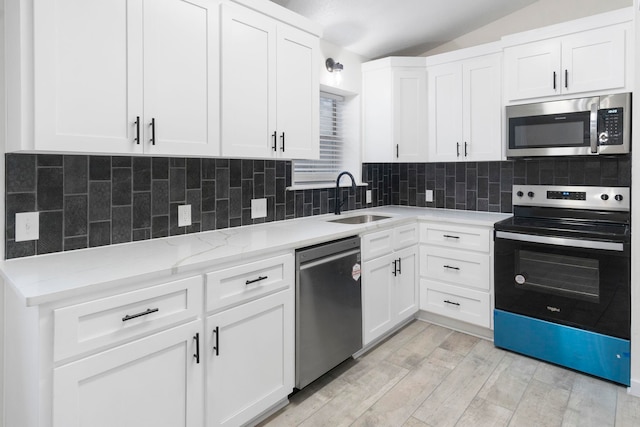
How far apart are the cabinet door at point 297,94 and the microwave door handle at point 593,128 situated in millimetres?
1809

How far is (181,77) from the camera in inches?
73.5

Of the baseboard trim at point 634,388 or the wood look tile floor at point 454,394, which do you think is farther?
the baseboard trim at point 634,388

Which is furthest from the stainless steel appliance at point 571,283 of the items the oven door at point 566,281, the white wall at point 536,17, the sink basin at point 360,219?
Answer: the white wall at point 536,17

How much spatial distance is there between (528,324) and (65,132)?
9.39ft

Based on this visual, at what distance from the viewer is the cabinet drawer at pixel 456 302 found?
295 centimetres

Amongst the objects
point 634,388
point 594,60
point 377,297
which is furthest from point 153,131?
point 634,388

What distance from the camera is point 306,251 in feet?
7.07

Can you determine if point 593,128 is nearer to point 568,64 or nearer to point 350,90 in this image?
point 568,64

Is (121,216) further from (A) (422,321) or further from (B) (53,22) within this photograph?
(A) (422,321)

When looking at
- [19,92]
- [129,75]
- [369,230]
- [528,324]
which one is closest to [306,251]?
[369,230]

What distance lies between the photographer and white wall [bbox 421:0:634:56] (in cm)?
299

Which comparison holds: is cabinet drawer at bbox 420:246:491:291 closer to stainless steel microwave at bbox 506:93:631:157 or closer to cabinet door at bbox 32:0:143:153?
stainless steel microwave at bbox 506:93:631:157

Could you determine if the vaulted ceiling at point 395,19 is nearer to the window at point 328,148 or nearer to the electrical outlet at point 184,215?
the window at point 328,148

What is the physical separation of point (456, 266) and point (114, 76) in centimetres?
263
